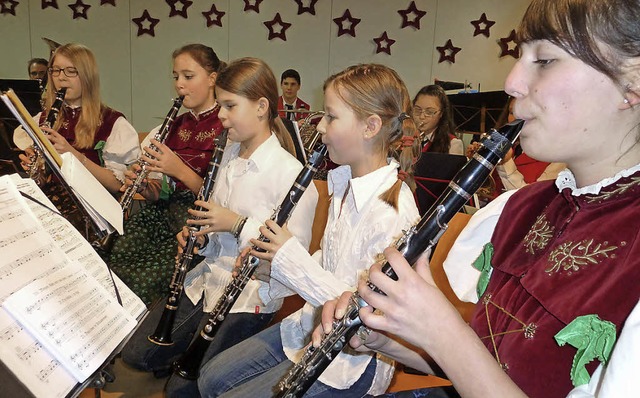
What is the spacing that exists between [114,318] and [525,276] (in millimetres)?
861

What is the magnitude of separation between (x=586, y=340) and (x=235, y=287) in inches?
51.0

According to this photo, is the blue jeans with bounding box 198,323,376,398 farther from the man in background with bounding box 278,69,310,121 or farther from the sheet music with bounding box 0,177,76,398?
the man in background with bounding box 278,69,310,121

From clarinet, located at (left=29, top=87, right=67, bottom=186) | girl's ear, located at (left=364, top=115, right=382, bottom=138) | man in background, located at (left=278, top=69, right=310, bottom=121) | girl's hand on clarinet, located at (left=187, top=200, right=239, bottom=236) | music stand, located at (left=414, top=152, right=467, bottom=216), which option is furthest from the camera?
man in background, located at (left=278, top=69, right=310, bottom=121)

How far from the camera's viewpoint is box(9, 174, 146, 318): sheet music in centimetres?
112

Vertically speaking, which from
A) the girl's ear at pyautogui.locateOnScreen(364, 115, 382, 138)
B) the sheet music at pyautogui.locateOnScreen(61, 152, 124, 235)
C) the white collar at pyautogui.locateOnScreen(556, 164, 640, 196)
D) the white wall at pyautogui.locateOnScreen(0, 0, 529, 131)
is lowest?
the sheet music at pyautogui.locateOnScreen(61, 152, 124, 235)

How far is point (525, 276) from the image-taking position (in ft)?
3.09

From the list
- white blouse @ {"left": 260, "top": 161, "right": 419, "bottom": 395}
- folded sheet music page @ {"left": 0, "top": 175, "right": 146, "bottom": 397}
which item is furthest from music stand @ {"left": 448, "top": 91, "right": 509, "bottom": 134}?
folded sheet music page @ {"left": 0, "top": 175, "right": 146, "bottom": 397}

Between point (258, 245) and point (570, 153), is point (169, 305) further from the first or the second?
point (570, 153)

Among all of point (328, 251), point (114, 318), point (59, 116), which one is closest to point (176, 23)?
point (59, 116)

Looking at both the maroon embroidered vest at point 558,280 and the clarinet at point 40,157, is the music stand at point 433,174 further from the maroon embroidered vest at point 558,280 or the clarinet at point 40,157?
the clarinet at point 40,157

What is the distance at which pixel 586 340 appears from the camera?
30.2 inches

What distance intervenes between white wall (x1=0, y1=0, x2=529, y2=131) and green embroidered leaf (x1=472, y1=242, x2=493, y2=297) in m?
6.13

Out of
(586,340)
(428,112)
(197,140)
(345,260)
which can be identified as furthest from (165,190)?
(586,340)

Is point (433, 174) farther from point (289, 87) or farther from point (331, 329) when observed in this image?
point (289, 87)
